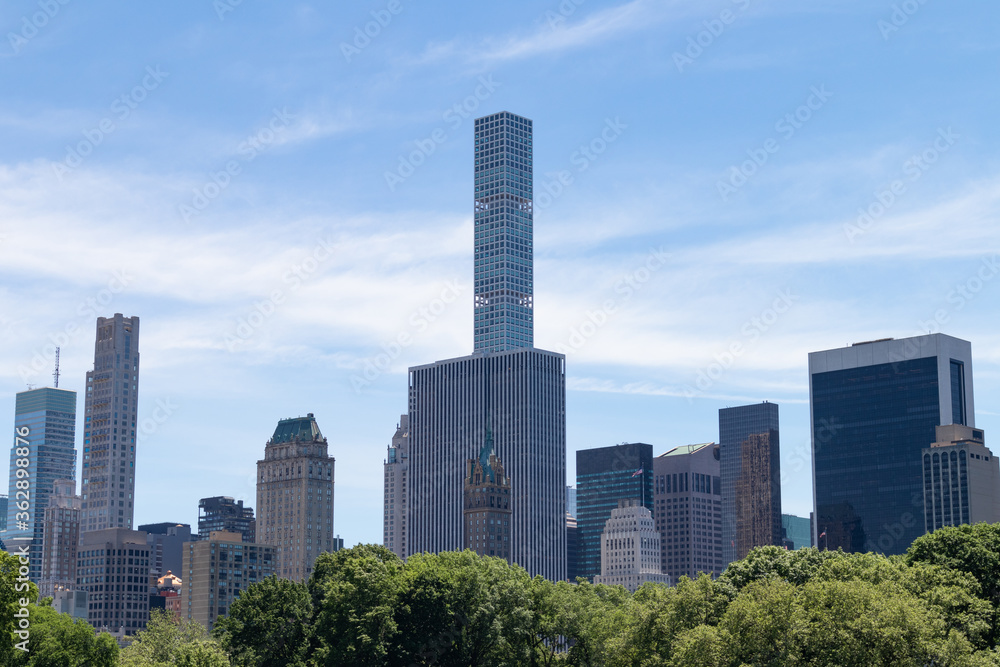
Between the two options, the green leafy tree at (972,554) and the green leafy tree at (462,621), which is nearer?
the green leafy tree at (972,554)

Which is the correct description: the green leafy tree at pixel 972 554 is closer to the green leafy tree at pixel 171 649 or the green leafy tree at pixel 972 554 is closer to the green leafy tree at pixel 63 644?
the green leafy tree at pixel 171 649

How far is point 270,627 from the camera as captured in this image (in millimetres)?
109812

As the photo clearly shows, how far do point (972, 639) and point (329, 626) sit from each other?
5125cm

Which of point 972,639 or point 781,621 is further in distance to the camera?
point 972,639

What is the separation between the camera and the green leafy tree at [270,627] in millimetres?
109625

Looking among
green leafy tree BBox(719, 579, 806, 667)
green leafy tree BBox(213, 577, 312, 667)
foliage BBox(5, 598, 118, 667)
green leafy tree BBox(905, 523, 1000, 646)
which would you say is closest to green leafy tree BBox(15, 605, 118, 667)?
foliage BBox(5, 598, 118, 667)

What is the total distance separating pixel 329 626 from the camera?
108m

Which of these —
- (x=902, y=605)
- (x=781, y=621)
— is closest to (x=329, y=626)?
(x=781, y=621)

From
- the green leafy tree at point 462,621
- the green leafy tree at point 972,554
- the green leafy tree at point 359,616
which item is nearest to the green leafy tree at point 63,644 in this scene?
the green leafy tree at point 359,616

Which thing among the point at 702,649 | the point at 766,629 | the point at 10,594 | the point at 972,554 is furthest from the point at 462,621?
the point at 10,594

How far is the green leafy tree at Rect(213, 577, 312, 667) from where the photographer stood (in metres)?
110

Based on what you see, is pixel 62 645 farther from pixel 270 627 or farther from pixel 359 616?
pixel 359 616

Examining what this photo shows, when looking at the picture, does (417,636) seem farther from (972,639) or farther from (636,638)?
(972,639)

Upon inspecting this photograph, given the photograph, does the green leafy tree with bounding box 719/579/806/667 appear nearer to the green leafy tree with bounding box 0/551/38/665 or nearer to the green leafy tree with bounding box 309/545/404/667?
the green leafy tree with bounding box 309/545/404/667
